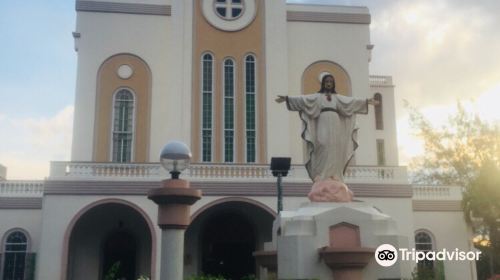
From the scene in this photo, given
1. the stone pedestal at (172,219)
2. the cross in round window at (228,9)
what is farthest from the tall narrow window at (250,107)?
the stone pedestal at (172,219)

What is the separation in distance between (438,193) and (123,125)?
11.9 metres

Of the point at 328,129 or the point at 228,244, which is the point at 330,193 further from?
the point at 228,244

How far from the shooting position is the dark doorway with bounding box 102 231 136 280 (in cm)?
2038

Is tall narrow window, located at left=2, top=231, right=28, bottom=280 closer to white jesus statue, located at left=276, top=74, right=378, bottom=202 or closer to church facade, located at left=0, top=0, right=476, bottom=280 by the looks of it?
church facade, located at left=0, top=0, right=476, bottom=280

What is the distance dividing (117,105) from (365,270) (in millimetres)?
16785

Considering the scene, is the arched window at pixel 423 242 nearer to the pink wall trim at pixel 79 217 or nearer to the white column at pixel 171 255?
the pink wall trim at pixel 79 217

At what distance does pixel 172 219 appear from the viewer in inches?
298

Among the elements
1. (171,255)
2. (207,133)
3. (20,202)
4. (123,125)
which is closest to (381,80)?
(207,133)

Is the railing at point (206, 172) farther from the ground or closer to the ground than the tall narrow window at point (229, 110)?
closer to the ground

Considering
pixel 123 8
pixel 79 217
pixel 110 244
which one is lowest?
pixel 110 244

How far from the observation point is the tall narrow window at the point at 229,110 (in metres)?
22.0

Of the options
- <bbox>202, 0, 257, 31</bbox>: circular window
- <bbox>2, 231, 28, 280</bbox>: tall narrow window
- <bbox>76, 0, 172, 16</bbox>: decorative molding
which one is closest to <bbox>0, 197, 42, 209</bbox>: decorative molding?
<bbox>2, 231, 28, 280</bbox>: tall narrow window

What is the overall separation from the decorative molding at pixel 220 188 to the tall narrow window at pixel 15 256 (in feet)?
13.4

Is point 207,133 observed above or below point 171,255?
above
